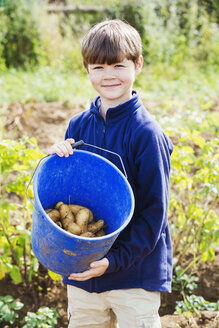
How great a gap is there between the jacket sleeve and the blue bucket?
0.08 metres

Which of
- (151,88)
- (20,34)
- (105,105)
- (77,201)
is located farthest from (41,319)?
(20,34)

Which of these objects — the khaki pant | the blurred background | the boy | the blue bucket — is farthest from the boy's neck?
the khaki pant

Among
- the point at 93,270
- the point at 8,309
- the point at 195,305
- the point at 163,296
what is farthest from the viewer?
the point at 163,296

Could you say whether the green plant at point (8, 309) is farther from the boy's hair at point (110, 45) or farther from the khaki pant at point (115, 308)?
the boy's hair at point (110, 45)

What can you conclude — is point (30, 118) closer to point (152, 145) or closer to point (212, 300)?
point (212, 300)

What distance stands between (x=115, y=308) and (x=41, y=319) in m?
0.57

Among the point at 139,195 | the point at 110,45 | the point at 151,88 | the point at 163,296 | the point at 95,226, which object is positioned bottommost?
the point at 163,296

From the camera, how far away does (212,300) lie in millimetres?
2695

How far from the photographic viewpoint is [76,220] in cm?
167

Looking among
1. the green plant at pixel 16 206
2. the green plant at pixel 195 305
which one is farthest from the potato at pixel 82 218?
the green plant at pixel 195 305

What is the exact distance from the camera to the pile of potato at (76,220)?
5.26 feet

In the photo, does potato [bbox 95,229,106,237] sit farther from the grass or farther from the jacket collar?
the grass

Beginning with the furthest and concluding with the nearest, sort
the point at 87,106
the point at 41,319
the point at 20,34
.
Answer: the point at 20,34, the point at 87,106, the point at 41,319

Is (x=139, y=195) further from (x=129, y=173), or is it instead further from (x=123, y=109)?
(x=123, y=109)
